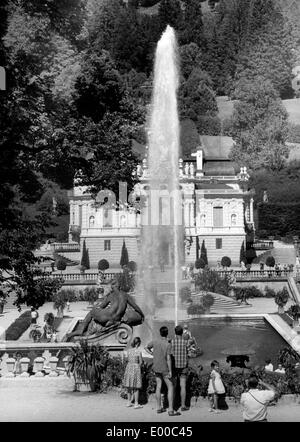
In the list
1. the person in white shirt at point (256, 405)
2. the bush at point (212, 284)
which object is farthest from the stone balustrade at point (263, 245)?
the person in white shirt at point (256, 405)

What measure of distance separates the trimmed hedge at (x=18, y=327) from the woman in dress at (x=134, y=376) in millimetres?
14319

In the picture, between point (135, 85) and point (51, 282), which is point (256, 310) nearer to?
point (51, 282)

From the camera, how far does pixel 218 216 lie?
58.4 m

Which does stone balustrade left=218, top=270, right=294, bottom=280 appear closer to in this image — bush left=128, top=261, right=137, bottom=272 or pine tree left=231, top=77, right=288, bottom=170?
bush left=128, top=261, right=137, bottom=272

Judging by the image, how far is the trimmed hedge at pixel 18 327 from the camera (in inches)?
1093

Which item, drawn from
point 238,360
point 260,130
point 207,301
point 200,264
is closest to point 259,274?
point 200,264

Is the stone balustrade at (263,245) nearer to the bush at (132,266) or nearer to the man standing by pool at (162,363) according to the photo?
the bush at (132,266)

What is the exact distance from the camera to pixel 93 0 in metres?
95.3

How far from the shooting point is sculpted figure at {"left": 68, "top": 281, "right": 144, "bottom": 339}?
67.6 feet

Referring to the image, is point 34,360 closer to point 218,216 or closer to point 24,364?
point 24,364

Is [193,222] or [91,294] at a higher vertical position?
[193,222]

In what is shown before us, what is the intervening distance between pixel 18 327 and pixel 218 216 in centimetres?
3133

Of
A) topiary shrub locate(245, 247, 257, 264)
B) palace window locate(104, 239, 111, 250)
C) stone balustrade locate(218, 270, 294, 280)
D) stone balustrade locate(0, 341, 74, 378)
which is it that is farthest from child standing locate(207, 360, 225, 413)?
topiary shrub locate(245, 247, 257, 264)

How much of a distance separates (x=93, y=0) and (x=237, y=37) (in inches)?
935
